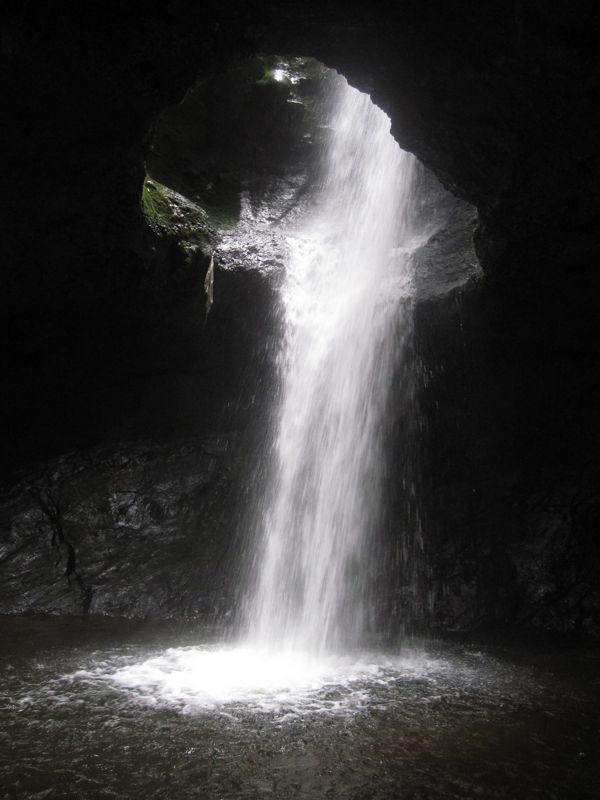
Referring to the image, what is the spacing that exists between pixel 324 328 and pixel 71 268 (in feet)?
13.5

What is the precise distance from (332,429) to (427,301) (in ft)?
8.27

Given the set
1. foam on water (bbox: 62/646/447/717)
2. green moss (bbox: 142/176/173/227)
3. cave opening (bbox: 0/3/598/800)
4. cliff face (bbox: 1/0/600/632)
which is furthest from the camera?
green moss (bbox: 142/176/173/227)

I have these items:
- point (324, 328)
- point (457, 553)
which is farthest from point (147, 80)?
point (457, 553)

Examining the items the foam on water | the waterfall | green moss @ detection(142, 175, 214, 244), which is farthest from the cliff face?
the foam on water

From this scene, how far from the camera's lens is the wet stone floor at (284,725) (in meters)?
2.95

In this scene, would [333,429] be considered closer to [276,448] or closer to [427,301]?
[276,448]

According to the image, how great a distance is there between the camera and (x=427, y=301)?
28.2 feet

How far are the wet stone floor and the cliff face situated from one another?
9.76 feet

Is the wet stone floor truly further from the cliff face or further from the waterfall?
the cliff face

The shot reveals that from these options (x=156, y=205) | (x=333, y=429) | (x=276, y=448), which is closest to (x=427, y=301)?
(x=333, y=429)

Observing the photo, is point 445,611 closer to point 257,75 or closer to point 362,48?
point 362,48

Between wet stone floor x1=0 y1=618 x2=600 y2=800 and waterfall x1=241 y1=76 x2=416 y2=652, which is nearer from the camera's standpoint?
wet stone floor x1=0 y1=618 x2=600 y2=800

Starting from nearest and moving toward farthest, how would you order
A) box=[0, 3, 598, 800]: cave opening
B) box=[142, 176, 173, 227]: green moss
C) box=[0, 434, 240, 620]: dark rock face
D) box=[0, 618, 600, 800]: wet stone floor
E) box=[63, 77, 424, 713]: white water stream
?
box=[0, 618, 600, 800]: wet stone floor → box=[0, 3, 598, 800]: cave opening → box=[142, 176, 173, 227]: green moss → box=[63, 77, 424, 713]: white water stream → box=[0, 434, 240, 620]: dark rock face

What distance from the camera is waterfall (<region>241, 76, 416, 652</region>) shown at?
26.4 ft
